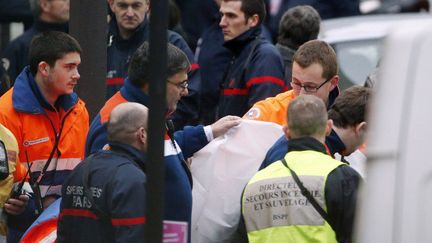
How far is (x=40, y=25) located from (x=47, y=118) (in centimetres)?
330

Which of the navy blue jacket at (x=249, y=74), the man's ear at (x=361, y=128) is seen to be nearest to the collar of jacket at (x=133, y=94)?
the man's ear at (x=361, y=128)

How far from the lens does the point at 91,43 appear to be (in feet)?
27.3

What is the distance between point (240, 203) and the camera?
22.2 feet

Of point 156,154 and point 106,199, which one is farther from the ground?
point 156,154

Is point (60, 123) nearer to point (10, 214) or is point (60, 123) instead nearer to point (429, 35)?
point (10, 214)

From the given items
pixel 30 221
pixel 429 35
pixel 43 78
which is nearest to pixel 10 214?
pixel 30 221

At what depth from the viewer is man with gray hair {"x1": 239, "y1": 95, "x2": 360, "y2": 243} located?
6105 millimetres


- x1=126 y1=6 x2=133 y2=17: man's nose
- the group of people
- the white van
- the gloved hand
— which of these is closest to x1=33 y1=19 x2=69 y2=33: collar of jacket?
the group of people

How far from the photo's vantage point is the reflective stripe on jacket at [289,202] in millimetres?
6109

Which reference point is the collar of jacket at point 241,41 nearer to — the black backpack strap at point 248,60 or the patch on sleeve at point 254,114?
the black backpack strap at point 248,60

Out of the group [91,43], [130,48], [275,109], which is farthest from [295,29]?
[275,109]

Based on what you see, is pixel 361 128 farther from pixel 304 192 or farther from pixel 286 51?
pixel 286 51

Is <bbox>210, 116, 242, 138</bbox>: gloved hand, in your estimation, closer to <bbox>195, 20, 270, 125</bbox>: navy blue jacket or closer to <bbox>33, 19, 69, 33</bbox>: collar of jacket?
<bbox>195, 20, 270, 125</bbox>: navy blue jacket

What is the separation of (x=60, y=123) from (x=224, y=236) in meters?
1.45
